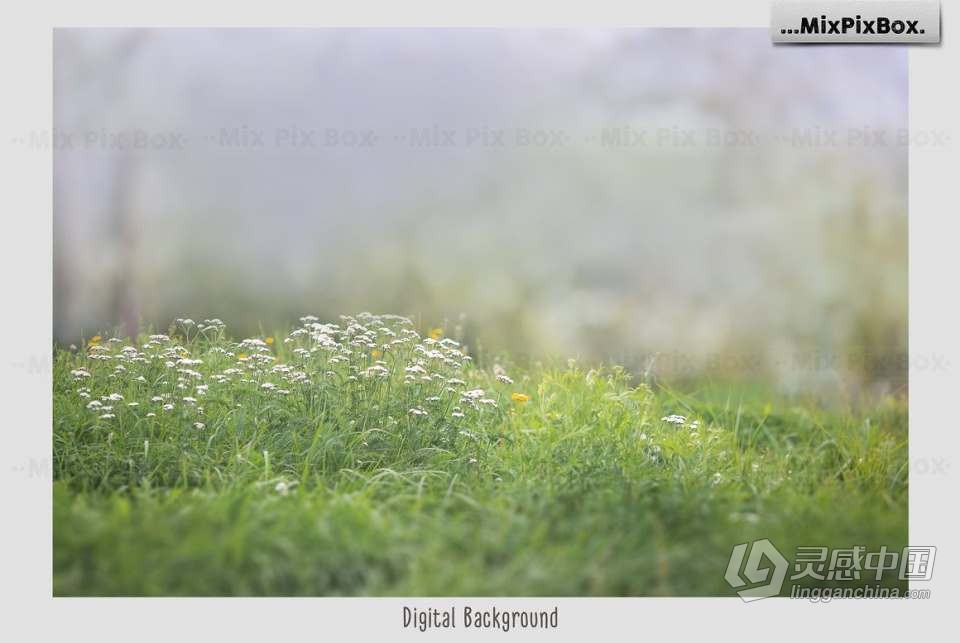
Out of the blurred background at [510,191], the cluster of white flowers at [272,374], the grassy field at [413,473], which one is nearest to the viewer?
the grassy field at [413,473]

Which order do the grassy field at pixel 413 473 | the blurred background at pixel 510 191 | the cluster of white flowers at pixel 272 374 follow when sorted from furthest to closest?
the blurred background at pixel 510 191
the cluster of white flowers at pixel 272 374
the grassy field at pixel 413 473

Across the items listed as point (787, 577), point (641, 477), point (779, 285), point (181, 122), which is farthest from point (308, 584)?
point (779, 285)

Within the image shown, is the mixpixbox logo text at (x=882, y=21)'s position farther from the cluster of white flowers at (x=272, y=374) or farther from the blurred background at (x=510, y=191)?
the cluster of white flowers at (x=272, y=374)

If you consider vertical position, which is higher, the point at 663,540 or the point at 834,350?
the point at 834,350

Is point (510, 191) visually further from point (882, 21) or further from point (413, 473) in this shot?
point (413, 473)

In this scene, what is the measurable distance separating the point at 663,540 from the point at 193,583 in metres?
2.23

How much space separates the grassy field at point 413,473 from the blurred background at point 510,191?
2.36 feet

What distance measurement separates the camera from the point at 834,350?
22.6 ft

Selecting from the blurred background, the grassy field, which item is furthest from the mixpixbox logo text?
the grassy field

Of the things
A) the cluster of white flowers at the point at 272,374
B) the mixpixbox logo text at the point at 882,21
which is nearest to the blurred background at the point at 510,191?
the mixpixbox logo text at the point at 882,21

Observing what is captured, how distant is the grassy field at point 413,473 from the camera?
366cm

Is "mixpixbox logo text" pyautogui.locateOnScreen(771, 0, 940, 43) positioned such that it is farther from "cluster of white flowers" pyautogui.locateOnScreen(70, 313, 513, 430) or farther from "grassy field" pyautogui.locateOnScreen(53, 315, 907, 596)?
"cluster of white flowers" pyautogui.locateOnScreen(70, 313, 513, 430)

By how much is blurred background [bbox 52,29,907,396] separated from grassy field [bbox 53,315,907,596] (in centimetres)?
72
